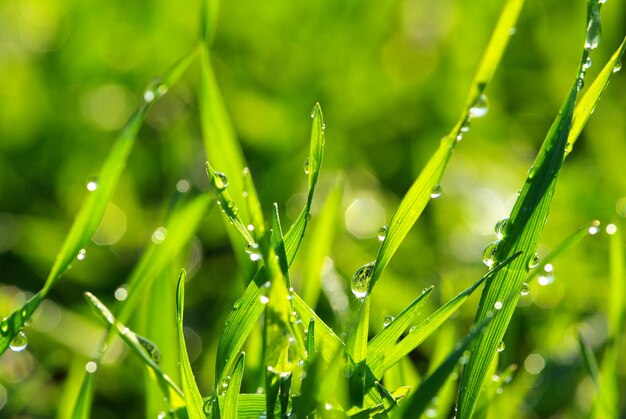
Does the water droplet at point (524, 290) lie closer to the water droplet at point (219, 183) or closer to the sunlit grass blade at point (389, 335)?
the sunlit grass blade at point (389, 335)

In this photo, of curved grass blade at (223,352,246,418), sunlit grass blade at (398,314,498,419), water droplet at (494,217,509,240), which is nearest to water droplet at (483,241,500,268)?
water droplet at (494,217,509,240)

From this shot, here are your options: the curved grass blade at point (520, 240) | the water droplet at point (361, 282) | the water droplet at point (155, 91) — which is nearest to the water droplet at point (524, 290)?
the curved grass blade at point (520, 240)

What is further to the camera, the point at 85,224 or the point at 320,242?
the point at 320,242

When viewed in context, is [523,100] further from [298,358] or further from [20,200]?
[298,358]

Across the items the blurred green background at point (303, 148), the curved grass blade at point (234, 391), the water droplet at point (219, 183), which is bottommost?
the curved grass blade at point (234, 391)

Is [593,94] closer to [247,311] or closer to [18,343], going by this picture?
[247,311]

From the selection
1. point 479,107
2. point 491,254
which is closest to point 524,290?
point 491,254

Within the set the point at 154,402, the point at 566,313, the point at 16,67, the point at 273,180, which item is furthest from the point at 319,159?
the point at 16,67
